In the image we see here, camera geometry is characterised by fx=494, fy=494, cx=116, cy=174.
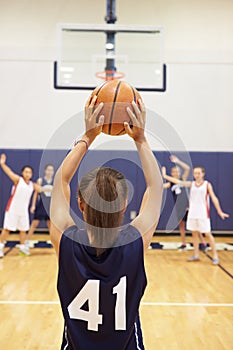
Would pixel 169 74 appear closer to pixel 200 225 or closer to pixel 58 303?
pixel 200 225

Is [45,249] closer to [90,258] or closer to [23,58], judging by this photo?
[23,58]

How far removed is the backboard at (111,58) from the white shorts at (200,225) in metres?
2.01

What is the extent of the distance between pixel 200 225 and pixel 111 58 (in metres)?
2.78

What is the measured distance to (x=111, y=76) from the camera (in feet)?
23.4

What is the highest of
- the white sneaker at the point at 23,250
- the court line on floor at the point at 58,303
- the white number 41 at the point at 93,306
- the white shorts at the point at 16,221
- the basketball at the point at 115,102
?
the basketball at the point at 115,102

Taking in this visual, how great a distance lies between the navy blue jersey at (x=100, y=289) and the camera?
4.98ft

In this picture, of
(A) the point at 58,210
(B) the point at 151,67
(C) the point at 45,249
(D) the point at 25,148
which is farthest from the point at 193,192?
(A) the point at 58,210

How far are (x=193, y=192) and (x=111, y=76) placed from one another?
7.08 ft

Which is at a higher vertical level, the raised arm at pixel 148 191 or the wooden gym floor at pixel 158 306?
the raised arm at pixel 148 191

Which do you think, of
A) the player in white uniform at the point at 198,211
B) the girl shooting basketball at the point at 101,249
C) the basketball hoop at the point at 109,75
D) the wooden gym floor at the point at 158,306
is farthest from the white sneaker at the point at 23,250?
the girl shooting basketball at the point at 101,249

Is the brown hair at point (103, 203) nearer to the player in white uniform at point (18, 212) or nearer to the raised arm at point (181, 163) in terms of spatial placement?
the raised arm at point (181, 163)

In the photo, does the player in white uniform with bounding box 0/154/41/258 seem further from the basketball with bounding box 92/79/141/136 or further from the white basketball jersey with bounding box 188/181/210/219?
the basketball with bounding box 92/79/141/136

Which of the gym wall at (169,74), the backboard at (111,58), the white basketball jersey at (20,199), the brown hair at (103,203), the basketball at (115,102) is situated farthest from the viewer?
the gym wall at (169,74)

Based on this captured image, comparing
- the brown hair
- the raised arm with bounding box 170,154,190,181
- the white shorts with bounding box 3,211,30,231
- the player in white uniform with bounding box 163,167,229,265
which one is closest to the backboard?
the raised arm with bounding box 170,154,190,181
